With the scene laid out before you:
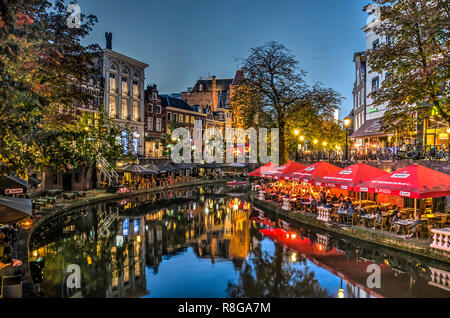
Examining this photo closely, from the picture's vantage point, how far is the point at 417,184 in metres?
13.8

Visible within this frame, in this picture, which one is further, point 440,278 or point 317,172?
point 317,172

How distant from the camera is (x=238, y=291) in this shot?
986 cm

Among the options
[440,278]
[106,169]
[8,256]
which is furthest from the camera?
[106,169]

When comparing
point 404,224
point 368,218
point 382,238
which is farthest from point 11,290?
point 368,218

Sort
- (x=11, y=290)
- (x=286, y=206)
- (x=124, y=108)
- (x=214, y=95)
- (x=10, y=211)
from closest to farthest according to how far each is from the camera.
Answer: (x=11, y=290), (x=10, y=211), (x=286, y=206), (x=124, y=108), (x=214, y=95)

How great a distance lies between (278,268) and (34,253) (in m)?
10.5

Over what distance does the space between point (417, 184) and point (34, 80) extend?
56.5 feet

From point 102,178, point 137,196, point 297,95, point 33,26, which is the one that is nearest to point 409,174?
point 33,26

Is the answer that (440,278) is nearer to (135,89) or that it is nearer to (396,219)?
(396,219)

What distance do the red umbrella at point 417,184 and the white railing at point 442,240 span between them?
5.02ft

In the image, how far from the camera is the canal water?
32.9 feet

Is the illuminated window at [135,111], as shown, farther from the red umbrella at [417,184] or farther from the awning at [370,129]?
the red umbrella at [417,184]

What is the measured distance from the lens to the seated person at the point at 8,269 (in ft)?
30.9
